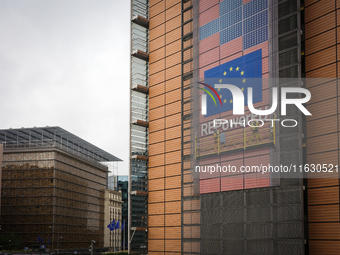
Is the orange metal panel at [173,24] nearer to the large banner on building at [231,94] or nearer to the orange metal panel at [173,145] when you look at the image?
the large banner on building at [231,94]

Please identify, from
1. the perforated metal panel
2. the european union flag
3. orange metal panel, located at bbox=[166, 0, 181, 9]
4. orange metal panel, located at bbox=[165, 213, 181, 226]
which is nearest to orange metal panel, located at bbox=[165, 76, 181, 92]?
the european union flag

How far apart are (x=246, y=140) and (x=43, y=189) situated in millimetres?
83167

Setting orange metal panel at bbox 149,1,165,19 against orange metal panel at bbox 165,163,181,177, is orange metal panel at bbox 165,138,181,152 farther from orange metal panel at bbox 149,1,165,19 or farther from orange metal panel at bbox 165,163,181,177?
orange metal panel at bbox 149,1,165,19

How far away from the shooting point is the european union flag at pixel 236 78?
39.0m

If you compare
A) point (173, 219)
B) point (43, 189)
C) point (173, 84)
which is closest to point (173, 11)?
point (173, 84)

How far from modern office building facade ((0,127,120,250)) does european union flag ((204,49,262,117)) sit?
77527 mm

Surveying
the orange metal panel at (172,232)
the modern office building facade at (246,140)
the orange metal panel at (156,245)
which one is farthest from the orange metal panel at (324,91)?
the orange metal panel at (156,245)

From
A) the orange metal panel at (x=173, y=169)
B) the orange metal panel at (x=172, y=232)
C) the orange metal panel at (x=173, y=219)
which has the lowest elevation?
the orange metal panel at (x=172, y=232)

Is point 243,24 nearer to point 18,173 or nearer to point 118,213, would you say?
point 18,173

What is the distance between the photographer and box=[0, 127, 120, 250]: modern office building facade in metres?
109

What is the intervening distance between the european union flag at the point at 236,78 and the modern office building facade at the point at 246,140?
0.36 feet

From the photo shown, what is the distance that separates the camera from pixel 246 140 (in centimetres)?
3884

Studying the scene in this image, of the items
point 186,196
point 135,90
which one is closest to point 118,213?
point 135,90

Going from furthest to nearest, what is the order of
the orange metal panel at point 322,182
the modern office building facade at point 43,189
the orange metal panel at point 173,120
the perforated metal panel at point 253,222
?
the modern office building facade at point 43,189 → the orange metal panel at point 173,120 → the perforated metal panel at point 253,222 → the orange metal panel at point 322,182
